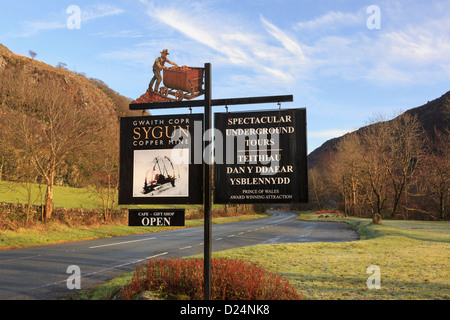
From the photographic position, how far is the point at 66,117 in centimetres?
2394

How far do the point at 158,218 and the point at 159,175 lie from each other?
2.54ft

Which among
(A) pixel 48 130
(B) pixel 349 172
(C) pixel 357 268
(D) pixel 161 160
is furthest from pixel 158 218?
(B) pixel 349 172

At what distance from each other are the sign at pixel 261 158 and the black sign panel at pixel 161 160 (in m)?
0.43

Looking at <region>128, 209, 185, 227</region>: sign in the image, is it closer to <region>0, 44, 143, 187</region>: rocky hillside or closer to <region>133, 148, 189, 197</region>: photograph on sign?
<region>133, 148, 189, 197</region>: photograph on sign

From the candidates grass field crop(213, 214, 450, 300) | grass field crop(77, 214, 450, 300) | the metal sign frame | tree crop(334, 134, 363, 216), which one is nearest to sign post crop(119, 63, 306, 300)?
the metal sign frame

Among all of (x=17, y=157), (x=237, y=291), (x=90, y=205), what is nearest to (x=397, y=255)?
(x=237, y=291)

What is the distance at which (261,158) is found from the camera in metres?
5.58

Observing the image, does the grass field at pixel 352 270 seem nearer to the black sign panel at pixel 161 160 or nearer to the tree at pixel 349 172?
the black sign panel at pixel 161 160

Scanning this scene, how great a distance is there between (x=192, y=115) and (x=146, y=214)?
1.98 metres

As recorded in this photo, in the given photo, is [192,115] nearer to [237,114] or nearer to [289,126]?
[237,114]

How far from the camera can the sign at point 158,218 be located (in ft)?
19.5

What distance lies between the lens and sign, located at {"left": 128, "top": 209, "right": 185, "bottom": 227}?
19.5ft

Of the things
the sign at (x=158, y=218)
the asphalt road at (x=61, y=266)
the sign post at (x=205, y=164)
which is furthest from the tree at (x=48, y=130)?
the sign at (x=158, y=218)

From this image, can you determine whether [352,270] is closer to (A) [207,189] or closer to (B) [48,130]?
(A) [207,189]
